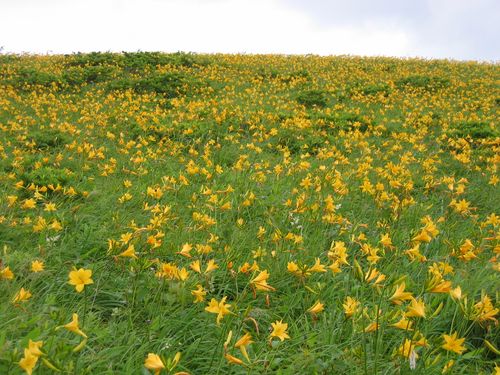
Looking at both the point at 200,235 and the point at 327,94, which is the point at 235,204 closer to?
the point at 200,235

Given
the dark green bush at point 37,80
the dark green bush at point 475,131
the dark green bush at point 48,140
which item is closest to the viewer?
the dark green bush at point 48,140

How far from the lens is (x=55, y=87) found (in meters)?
10.2

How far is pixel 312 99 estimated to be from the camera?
9.94m

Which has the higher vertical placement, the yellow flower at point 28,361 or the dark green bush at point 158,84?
the dark green bush at point 158,84

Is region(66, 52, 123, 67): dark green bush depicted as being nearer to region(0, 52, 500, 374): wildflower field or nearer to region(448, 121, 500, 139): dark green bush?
region(0, 52, 500, 374): wildflower field

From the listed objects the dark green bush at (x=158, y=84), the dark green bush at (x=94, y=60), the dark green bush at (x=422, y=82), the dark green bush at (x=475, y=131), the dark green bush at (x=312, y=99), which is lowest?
the dark green bush at (x=475, y=131)

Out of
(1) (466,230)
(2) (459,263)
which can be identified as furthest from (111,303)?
(1) (466,230)

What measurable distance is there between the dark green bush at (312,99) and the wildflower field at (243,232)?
2.5 inches

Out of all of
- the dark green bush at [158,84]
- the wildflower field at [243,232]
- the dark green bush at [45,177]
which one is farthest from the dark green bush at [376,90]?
A: the dark green bush at [45,177]

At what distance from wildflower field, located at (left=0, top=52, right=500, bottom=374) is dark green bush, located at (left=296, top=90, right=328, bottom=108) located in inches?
2.5

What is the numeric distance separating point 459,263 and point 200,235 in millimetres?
1985

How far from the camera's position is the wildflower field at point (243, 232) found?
185 cm

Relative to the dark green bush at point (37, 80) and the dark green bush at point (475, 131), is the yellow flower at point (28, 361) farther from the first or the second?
the dark green bush at point (37, 80)

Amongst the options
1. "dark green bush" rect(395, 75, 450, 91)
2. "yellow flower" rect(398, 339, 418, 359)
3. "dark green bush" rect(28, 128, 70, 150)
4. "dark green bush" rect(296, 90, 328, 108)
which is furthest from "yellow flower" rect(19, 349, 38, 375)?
"dark green bush" rect(395, 75, 450, 91)
